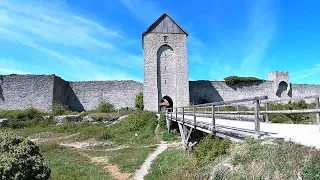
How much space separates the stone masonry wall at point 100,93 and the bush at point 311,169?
28.8 meters

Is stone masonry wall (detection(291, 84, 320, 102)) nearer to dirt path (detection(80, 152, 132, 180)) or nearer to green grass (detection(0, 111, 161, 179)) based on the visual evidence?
green grass (detection(0, 111, 161, 179))

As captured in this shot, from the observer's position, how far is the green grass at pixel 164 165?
8.35 meters

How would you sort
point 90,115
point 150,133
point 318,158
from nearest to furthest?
point 318,158 < point 150,133 < point 90,115

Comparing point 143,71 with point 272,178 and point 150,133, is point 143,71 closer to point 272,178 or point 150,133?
point 150,133

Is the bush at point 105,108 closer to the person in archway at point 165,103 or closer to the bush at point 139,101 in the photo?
the bush at point 139,101

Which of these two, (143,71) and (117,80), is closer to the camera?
(143,71)

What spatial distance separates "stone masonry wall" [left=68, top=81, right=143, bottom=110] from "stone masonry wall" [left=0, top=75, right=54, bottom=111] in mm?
3440

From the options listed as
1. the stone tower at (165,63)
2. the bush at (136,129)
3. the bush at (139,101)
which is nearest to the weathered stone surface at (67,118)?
the bush at (136,129)

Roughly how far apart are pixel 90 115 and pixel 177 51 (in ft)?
37.4

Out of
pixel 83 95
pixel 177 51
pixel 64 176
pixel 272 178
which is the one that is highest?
pixel 177 51

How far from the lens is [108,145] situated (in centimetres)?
1523

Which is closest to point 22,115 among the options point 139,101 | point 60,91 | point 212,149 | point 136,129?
point 60,91

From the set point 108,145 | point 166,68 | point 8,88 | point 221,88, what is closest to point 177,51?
point 166,68

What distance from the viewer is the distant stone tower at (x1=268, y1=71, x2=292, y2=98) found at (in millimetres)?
34688
